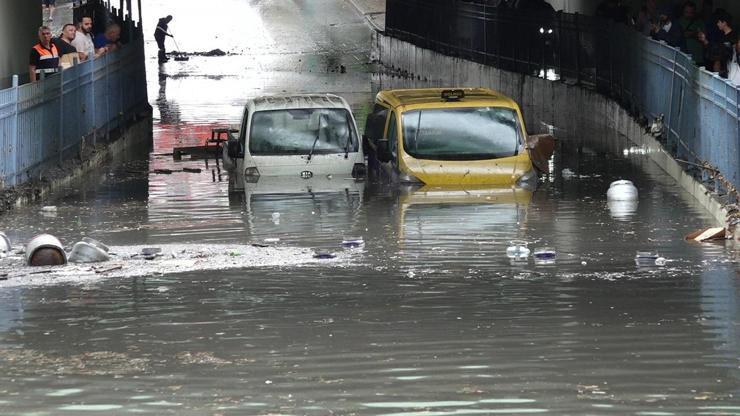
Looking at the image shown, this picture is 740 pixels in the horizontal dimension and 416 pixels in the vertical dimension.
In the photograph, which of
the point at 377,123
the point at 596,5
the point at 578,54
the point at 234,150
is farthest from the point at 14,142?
the point at 596,5

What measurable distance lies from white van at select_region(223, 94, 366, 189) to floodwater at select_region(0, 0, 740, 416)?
1.31ft

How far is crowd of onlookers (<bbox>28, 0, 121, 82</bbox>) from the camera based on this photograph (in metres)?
22.6

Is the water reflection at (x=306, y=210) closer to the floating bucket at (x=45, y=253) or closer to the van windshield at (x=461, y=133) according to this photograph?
the van windshield at (x=461, y=133)

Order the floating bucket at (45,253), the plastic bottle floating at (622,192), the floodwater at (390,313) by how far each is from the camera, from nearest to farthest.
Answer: the floodwater at (390,313) < the floating bucket at (45,253) < the plastic bottle floating at (622,192)

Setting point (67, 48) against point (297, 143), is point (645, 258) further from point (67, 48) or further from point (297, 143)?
point (67, 48)

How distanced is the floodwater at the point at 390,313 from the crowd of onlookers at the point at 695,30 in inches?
133

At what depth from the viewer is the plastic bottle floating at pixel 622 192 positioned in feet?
62.0

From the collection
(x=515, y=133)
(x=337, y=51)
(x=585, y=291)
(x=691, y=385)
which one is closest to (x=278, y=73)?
(x=337, y=51)

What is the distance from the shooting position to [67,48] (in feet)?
81.1

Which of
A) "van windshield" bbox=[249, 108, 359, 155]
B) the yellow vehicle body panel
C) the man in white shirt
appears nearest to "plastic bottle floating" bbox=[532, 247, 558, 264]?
the yellow vehicle body panel

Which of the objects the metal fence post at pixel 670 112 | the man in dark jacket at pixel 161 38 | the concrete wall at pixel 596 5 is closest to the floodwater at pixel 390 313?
the metal fence post at pixel 670 112

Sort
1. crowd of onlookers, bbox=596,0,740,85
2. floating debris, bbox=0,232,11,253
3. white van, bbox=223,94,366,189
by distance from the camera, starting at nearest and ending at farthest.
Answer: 1. floating debris, bbox=0,232,11,253
2. white van, bbox=223,94,366,189
3. crowd of onlookers, bbox=596,0,740,85

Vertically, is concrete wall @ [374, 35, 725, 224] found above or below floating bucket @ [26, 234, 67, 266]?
below

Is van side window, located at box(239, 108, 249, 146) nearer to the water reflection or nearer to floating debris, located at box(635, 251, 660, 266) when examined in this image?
the water reflection
